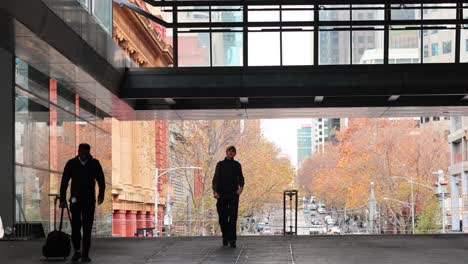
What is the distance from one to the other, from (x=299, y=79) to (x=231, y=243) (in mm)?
8592

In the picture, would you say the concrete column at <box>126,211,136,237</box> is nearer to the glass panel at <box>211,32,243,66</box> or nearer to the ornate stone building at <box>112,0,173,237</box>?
the ornate stone building at <box>112,0,173,237</box>

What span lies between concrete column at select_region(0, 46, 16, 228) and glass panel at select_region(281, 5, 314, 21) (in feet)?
31.2

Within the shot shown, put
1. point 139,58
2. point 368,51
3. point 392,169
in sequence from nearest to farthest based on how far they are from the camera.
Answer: point 368,51 → point 139,58 → point 392,169

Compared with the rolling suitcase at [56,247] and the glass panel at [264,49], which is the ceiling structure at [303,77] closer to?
the glass panel at [264,49]

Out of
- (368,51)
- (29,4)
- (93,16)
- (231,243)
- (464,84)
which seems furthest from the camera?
(368,51)

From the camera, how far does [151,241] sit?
20.7m

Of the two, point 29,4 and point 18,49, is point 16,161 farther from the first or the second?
point 29,4

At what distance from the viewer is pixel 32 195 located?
21.8 metres

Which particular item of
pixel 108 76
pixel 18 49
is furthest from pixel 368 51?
pixel 18 49

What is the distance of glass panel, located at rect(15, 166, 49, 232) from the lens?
68.5ft

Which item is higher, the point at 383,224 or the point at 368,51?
the point at 368,51

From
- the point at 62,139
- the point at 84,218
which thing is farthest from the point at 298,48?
the point at 84,218

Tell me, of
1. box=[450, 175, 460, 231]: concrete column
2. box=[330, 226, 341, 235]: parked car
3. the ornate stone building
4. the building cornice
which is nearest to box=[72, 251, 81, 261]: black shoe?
the ornate stone building

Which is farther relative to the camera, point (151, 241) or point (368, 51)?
point (368, 51)
